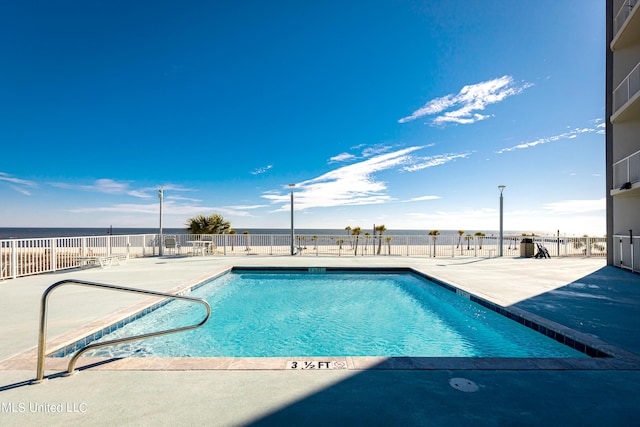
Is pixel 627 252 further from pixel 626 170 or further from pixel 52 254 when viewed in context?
pixel 52 254

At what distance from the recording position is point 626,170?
811cm

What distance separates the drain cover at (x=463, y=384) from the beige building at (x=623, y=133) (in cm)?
896

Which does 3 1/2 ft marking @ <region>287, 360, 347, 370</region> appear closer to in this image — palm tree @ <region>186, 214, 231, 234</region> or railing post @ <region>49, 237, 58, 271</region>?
railing post @ <region>49, 237, 58, 271</region>

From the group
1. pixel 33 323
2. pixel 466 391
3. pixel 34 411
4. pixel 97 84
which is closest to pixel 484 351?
pixel 466 391

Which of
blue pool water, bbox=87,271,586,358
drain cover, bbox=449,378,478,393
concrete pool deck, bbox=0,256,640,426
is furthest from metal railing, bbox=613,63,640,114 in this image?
drain cover, bbox=449,378,478,393

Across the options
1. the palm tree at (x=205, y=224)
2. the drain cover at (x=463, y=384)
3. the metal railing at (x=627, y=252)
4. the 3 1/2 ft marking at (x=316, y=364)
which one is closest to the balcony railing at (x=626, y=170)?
the metal railing at (x=627, y=252)

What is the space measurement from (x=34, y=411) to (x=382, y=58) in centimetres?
1272

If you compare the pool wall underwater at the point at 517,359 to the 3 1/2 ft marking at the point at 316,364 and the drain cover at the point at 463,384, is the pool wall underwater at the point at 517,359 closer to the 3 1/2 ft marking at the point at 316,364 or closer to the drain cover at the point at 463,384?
the 3 1/2 ft marking at the point at 316,364

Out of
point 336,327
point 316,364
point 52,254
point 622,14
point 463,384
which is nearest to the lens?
point 463,384

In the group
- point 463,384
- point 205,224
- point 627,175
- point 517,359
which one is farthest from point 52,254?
point 627,175

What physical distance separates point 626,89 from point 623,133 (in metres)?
1.27

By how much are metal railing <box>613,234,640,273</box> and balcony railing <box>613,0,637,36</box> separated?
631cm

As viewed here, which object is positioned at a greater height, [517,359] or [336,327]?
[517,359]

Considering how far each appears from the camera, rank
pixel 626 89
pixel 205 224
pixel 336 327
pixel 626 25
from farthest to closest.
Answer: pixel 205 224 < pixel 626 89 < pixel 626 25 < pixel 336 327
